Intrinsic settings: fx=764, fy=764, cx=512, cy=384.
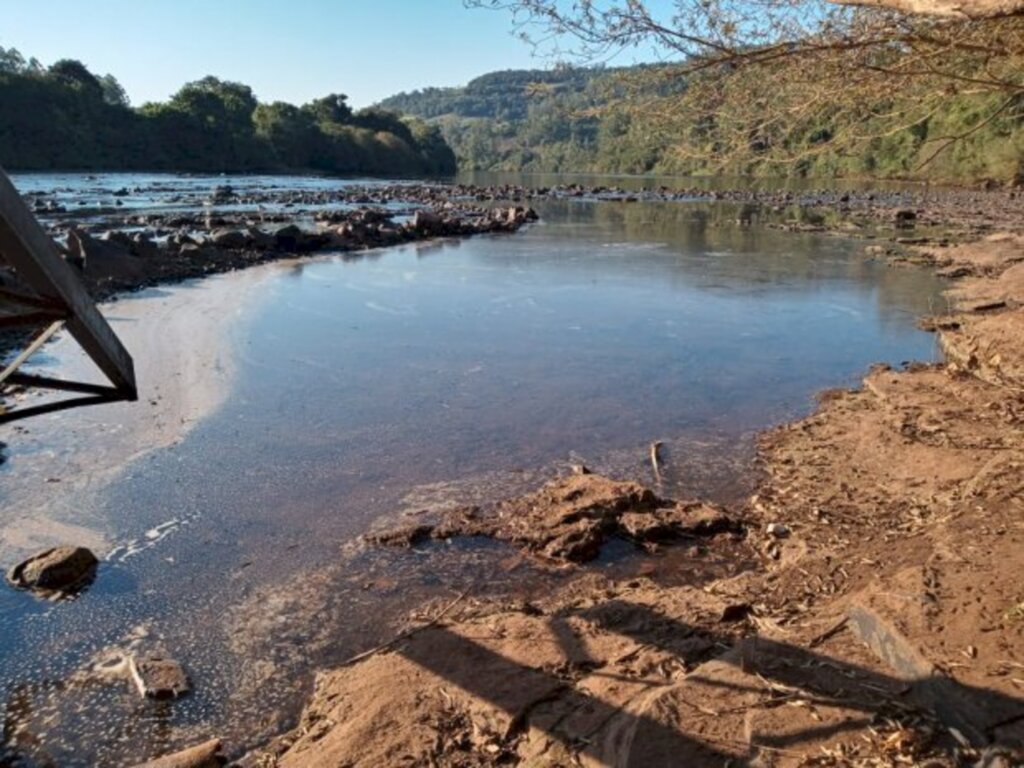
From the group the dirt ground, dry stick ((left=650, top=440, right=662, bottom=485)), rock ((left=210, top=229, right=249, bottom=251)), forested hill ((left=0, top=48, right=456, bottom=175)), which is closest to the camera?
the dirt ground

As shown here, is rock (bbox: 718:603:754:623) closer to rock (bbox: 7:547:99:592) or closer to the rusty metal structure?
the rusty metal structure

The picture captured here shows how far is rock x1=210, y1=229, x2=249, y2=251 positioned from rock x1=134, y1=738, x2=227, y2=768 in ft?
66.1

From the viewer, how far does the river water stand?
15.0 feet

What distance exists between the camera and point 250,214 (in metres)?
33.2

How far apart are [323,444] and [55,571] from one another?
3178 millimetres

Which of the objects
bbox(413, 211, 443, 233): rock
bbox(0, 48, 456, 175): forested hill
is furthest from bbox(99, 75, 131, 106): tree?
bbox(413, 211, 443, 233): rock

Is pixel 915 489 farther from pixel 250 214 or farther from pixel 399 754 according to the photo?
pixel 250 214

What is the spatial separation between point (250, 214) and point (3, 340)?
23.1 m

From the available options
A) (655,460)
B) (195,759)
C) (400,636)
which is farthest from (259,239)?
(195,759)

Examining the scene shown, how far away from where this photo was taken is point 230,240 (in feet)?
72.9

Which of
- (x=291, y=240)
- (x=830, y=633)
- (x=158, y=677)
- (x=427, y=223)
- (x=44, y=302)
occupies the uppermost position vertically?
(x=44, y=302)

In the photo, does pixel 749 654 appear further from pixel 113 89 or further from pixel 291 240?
pixel 113 89

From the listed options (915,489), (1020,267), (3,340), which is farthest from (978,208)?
(3,340)

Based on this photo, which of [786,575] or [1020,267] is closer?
[786,575]
